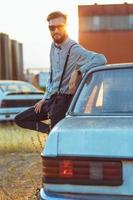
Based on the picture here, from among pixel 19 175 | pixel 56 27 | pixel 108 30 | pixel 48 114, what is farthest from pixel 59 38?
pixel 108 30

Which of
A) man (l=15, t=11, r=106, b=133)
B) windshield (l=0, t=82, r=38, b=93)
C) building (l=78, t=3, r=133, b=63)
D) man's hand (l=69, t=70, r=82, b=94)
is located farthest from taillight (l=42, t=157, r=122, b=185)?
building (l=78, t=3, r=133, b=63)

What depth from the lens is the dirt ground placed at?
7027 millimetres

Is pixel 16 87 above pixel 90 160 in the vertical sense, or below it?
below

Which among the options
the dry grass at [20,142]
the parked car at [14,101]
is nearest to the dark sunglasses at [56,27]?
the dry grass at [20,142]

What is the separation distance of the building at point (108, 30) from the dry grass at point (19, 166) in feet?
65.2

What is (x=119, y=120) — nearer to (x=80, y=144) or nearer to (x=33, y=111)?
(x=80, y=144)

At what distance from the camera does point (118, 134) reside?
13.1 ft

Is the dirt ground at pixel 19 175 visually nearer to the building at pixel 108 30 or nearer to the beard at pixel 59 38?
the beard at pixel 59 38

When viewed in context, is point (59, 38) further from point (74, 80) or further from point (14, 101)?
point (14, 101)

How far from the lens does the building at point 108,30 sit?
31750mm

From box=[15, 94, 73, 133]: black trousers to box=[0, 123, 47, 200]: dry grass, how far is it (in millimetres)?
774

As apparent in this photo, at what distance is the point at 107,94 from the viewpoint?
4.98 m

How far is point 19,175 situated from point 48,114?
2186 millimetres

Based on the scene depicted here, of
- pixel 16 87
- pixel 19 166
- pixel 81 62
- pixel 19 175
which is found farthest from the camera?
pixel 16 87
